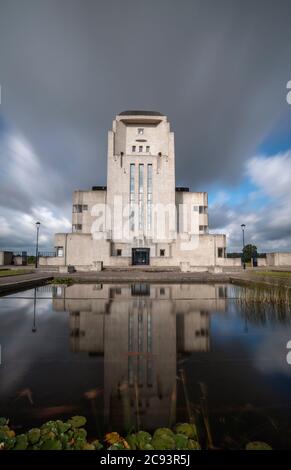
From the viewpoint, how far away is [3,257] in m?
41.2

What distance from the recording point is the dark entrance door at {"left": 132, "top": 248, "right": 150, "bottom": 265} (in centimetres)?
4303

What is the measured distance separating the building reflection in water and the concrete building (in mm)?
27794

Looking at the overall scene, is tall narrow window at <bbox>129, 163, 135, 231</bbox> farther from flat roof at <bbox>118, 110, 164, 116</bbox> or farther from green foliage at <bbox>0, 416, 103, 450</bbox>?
green foliage at <bbox>0, 416, 103, 450</bbox>

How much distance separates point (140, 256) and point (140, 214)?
797cm

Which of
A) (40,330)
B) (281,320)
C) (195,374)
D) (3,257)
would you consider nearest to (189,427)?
(195,374)

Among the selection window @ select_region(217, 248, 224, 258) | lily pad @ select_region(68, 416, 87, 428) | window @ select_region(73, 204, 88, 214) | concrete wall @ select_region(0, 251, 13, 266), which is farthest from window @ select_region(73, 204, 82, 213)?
lily pad @ select_region(68, 416, 87, 428)

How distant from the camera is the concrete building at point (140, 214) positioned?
38188 mm

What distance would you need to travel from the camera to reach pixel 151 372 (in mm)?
3842

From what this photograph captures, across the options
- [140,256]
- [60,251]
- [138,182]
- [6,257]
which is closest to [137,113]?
[138,182]

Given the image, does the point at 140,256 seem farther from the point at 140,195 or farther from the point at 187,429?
the point at 187,429

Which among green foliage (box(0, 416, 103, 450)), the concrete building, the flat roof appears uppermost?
the flat roof
